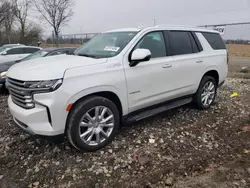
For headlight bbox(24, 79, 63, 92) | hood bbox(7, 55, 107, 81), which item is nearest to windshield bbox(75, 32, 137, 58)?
hood bbox(7, 55, 107, 81)

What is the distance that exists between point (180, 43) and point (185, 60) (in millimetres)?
342

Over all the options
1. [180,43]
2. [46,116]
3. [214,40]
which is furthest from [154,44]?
[46,116]

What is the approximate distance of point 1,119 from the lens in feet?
14.6

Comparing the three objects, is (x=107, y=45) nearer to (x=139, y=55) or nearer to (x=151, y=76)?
(x=139, y=55)

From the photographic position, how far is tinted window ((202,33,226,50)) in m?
4.86

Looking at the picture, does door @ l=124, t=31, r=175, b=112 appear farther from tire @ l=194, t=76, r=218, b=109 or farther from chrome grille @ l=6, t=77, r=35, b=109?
chrome grille @ l=6, t=77, r=35, b=109

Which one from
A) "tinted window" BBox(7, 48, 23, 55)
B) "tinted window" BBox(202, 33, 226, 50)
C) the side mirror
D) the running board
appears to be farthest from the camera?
"tinted window" BBox(7, 48, 23, 55)

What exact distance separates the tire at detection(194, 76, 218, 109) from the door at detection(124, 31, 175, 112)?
3.54ft

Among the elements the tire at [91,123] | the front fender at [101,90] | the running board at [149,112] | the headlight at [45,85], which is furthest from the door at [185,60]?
the headlight at [45,85]

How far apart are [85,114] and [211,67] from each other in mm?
3126

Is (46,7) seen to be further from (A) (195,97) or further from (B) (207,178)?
(B) (207,178)

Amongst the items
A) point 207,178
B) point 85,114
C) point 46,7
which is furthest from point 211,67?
point 46,7

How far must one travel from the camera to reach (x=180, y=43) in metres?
4.25

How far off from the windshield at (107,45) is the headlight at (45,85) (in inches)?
37.7
